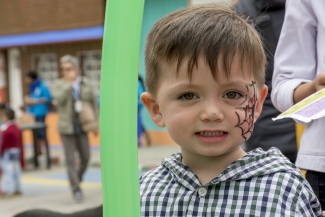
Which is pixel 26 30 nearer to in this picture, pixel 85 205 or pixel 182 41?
pixel 85 205

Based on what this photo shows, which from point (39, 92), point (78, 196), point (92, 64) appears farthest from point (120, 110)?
point (92, 64)

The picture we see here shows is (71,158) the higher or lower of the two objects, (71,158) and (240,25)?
the lower

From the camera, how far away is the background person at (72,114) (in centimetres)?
700

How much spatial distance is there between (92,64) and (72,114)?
7.57 metres

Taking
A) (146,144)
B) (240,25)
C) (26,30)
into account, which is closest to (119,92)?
(240,25)

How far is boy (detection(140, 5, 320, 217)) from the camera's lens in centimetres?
127

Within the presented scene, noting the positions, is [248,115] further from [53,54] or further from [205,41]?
[53,54]

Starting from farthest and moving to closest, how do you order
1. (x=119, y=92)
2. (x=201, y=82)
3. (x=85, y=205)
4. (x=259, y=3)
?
(x=85, y=205) < (x=259, y=3) < (x=201, y=82) < (x=119, y=92)

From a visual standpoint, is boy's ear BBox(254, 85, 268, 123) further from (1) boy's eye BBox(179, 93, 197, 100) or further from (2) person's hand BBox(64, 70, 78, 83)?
(2) person's hand BBox(64, 70, 78, 83)

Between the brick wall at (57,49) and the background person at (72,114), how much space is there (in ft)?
23.0

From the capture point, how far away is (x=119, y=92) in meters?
0.91

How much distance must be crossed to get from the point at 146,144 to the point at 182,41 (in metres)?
11.1

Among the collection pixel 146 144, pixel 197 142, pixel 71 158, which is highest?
pixel 197 142

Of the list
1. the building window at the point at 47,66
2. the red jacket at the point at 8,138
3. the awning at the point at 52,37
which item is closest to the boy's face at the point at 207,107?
the red jacket at the point at 8,138
